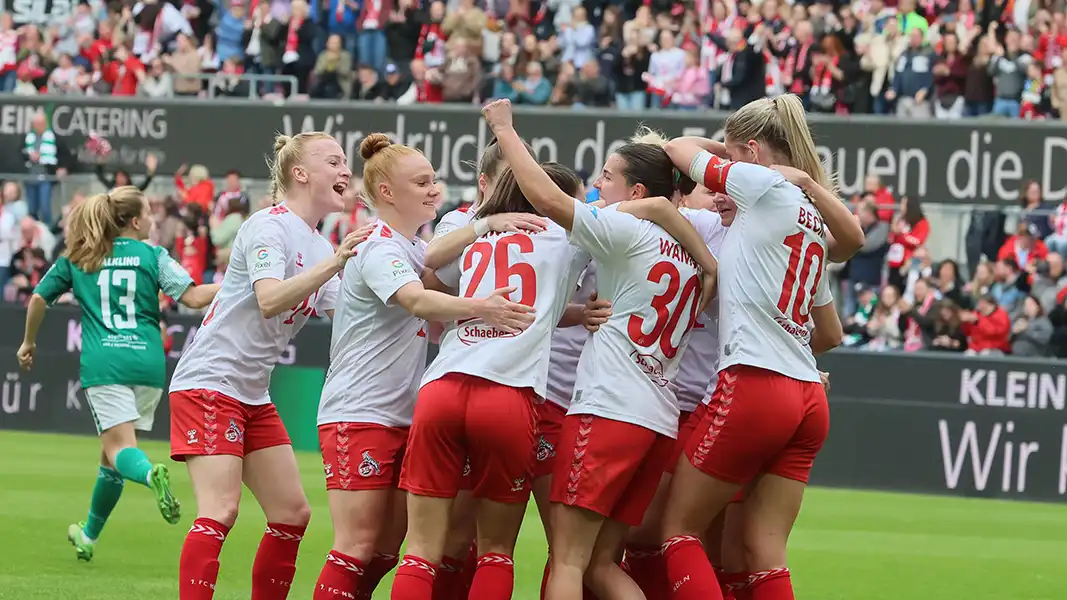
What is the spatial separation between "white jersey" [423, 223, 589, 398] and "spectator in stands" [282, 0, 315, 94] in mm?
16064

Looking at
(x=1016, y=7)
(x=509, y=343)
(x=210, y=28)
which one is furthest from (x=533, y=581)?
(x=210, y=28)

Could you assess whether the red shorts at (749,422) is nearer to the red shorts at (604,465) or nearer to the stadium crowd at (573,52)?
the red shorts at (604,465)

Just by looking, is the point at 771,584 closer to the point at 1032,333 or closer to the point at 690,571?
the point at 690,571

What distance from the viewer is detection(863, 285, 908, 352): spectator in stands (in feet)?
53.9

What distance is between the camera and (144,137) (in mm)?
20672

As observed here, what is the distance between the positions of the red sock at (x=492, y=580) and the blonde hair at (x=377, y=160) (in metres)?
1.53

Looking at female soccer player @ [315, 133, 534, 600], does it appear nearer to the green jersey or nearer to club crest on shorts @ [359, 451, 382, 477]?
club crest on shorts @ [359, 451, 382, 477]

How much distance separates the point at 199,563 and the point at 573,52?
48.9ft

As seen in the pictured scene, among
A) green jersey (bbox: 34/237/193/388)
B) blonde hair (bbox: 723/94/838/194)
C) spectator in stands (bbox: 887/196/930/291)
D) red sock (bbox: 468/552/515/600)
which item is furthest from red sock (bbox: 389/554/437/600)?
spectator in stands (bbox: 887/196/930/291)

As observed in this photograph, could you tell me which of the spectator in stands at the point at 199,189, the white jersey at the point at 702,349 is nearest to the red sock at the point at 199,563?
the white jersey at the point at 702,349

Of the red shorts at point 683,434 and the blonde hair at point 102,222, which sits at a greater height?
the blonde hair at point 102,222

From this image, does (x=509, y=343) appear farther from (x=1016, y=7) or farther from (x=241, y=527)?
(x=1016, y=7)

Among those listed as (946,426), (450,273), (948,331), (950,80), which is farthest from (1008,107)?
(450,273)

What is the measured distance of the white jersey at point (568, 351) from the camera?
6.49 meters
